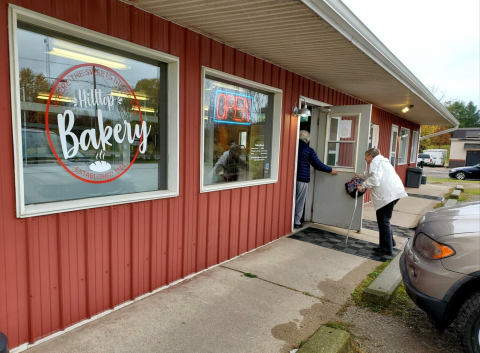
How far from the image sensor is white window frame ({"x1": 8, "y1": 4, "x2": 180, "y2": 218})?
218 cm

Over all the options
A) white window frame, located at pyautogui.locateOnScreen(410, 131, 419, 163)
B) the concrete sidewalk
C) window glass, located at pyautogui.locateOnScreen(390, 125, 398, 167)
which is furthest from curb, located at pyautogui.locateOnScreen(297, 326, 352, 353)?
white window frame, located at pyautogui.locateOnScreen(410, 131, 419, 163)

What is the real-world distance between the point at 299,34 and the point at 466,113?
239ft

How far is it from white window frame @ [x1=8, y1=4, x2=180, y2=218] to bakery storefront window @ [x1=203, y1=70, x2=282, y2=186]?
54 centimetres

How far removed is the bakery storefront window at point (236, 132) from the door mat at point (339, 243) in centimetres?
138

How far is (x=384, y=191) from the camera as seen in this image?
464 cm

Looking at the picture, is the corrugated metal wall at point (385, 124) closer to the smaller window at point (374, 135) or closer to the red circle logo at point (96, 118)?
the smaller window at point (374, 135)

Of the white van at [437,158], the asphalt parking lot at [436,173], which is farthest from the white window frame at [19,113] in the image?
the white van at [437,158]

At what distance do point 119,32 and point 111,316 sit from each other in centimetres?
260

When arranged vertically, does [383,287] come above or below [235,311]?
above

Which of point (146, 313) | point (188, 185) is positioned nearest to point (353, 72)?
point (188, 185)

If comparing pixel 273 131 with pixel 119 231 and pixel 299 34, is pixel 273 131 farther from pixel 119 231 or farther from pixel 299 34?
pixel 119 231

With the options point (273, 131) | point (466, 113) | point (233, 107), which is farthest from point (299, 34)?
point (466, 113)

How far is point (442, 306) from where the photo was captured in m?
2.36

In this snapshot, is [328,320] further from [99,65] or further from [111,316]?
[99,65]
